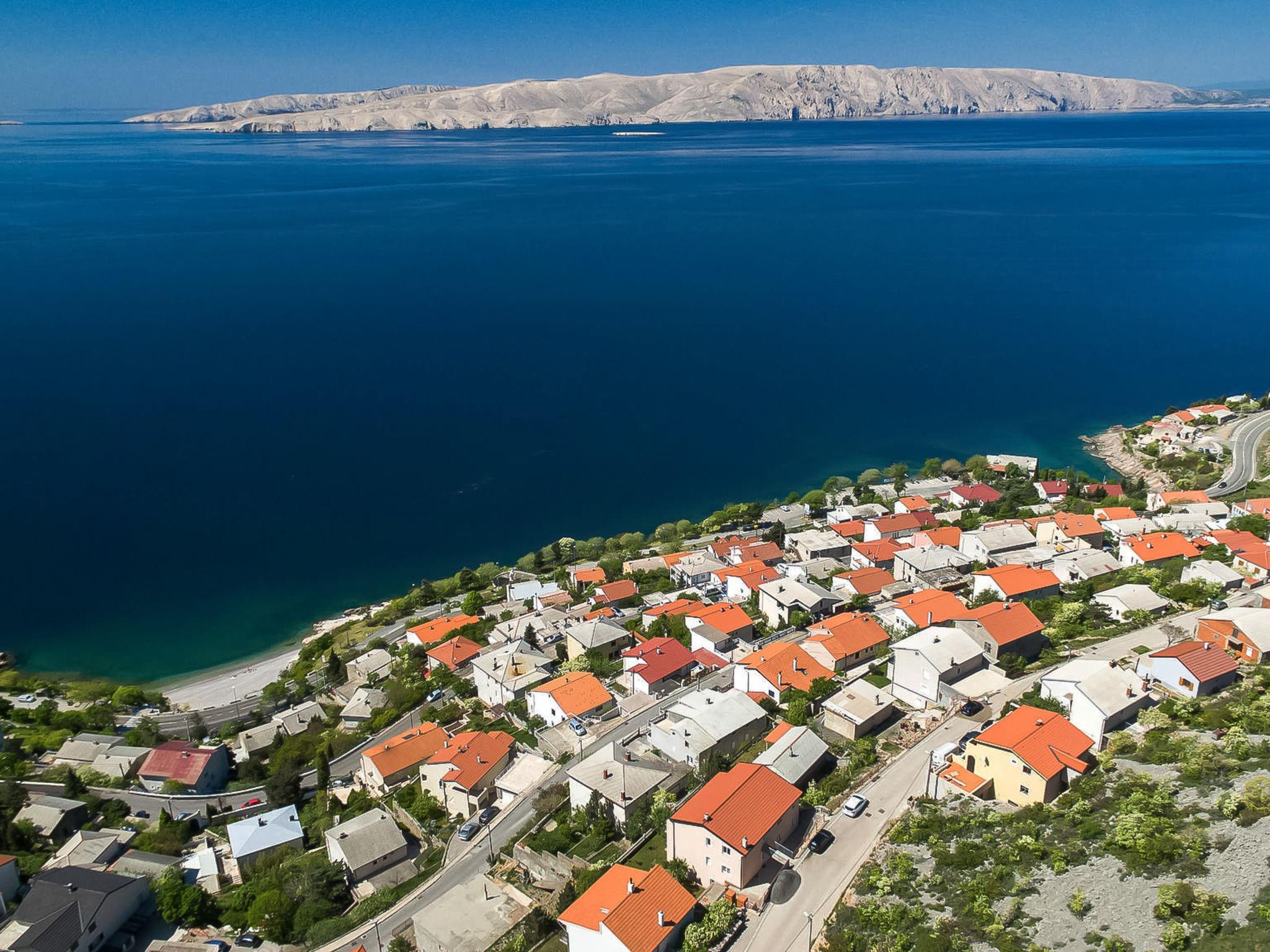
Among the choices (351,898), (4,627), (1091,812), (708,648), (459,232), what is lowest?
(4,627)

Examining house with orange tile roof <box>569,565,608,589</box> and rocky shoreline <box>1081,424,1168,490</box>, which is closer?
house with orange tile roof <box>569,565,608,589</box>

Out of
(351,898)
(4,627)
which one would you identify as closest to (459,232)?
(4,627)

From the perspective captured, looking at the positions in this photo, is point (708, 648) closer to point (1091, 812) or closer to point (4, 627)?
point (1091, 812)

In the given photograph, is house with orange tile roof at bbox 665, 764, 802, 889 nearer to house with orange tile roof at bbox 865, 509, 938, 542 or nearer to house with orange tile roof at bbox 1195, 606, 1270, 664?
house with orange tile roof at bbox 1195, 606, 1270, 664

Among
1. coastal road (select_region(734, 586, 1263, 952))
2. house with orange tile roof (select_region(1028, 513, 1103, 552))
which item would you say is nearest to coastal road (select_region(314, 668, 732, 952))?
coastal road (select_region(734, 586, 1263, 952))

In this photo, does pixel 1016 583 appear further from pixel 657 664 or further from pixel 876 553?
pixel 657 664

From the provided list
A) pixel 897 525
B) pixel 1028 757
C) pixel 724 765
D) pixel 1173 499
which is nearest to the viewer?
pixel 1028 757

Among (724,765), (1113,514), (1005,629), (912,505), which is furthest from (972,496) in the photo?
(724,765)
